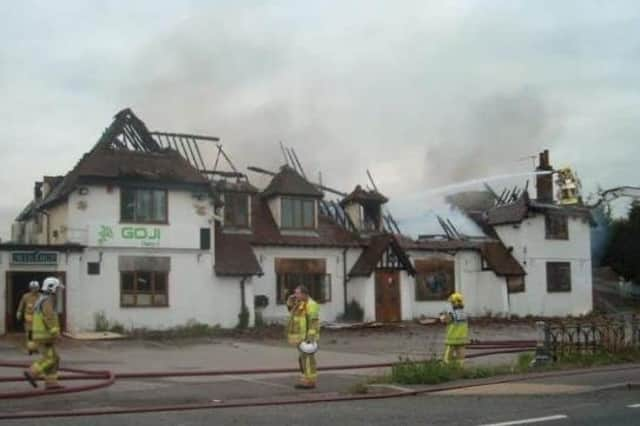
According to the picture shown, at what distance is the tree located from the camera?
54.8m

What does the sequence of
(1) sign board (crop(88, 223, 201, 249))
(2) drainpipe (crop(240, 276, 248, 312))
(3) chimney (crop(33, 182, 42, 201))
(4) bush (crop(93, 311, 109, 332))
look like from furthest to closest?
1. (3) chimney (crop(33, 182, 42, 201))
2. (2) drainpipe (crop(240, 276, 248, 312))
3. (1) sign board (crop(88, 223, 201, 249))
4. (4) bush (crop(93, 311, 109, 332))

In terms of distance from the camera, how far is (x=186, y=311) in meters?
31.7

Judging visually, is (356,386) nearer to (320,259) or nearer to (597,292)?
(320,259)

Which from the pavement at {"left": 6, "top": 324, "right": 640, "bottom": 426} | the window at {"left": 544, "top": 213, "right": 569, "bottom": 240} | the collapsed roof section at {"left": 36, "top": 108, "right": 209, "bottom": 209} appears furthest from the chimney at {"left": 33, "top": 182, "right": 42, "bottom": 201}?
the window at {"left": 544, "top": 213, "right": 569, "bottom": 240}

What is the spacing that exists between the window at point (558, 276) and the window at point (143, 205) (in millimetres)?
20754

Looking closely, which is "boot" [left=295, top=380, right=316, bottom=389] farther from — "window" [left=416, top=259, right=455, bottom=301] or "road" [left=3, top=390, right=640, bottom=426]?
"window" [left=416, top=259, right=455, bottom=301]

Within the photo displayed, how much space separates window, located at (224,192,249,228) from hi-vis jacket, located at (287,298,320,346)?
20105 millimetres

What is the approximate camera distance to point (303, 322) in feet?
48.0

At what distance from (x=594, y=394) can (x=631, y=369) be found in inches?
157

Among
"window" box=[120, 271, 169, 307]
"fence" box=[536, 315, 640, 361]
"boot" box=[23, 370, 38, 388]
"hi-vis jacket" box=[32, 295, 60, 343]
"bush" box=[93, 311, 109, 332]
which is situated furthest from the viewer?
"window" box=[120, 271, 169, 307]

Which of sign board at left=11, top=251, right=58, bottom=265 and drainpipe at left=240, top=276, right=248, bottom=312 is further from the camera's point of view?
drainpipe at left=240, top=276, right=248, bottom=312

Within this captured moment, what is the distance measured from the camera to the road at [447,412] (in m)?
10.4

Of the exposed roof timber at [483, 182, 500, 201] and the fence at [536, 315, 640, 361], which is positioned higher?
the exposed roof timber at [483, 182, 500, 201]

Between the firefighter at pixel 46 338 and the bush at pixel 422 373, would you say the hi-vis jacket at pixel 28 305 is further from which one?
the bush at pixel 422 373
